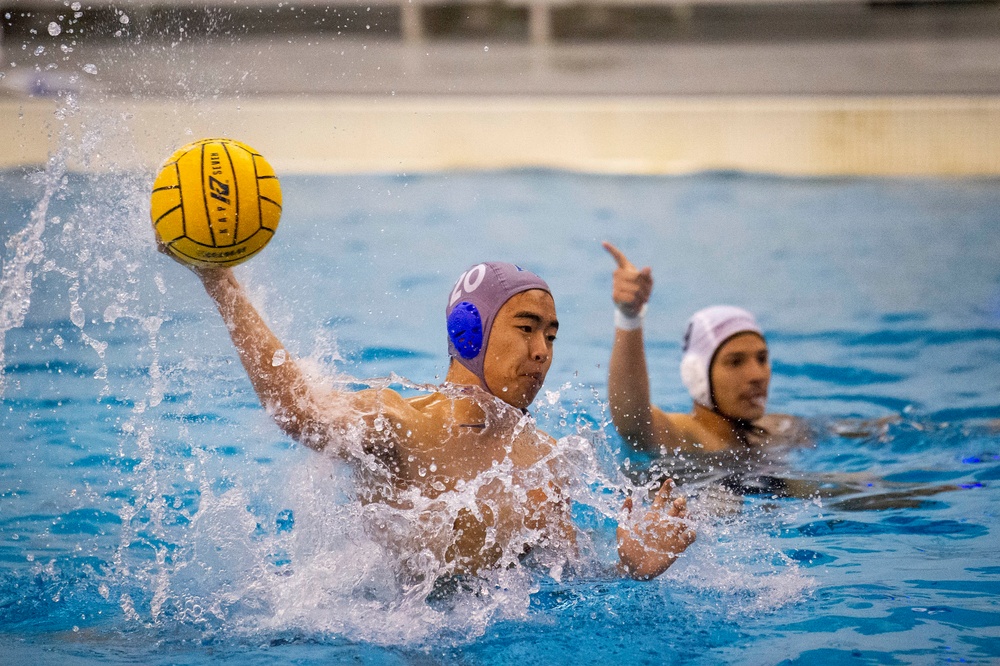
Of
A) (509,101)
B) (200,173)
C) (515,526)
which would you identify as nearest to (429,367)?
(515,526)

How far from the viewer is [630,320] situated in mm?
4000

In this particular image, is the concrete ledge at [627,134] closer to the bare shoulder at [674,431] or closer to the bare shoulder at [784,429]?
the bare shoulder at [784,429]

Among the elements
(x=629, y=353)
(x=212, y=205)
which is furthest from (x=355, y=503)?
(x=629, y=353)

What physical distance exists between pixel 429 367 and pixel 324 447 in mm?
2832

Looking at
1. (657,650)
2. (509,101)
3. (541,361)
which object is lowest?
(657,650)

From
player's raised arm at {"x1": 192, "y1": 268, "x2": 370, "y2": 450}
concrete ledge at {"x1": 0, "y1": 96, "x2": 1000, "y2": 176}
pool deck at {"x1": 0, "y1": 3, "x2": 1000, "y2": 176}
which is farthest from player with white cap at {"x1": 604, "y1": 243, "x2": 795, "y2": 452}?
concrete ledge at {"x1": 0, "y1": 96, "x2": 1000, "y2": 176}

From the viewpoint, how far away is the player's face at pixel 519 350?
303cm

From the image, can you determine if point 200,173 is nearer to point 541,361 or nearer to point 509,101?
point 541,361

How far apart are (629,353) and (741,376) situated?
63 centimetres

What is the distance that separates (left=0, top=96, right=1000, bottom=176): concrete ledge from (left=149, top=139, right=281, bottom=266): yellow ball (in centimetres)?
690

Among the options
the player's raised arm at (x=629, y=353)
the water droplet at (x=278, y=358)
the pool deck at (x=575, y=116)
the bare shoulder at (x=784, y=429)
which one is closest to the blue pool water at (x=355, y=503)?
the bare shoulder at (x=784, y=429)

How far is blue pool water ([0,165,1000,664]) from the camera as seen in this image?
2.96m

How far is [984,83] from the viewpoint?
10.9 metres

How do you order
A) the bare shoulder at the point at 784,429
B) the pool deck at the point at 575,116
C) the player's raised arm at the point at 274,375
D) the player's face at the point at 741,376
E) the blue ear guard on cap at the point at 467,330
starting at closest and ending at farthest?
the player's raised arm at the point at 274,375, the blue ear guard on cap at the point at 467,330, the player's face at the point at 741,376, the bare shoulder at the point at 784,429, the pool deck at the point at 575,116
